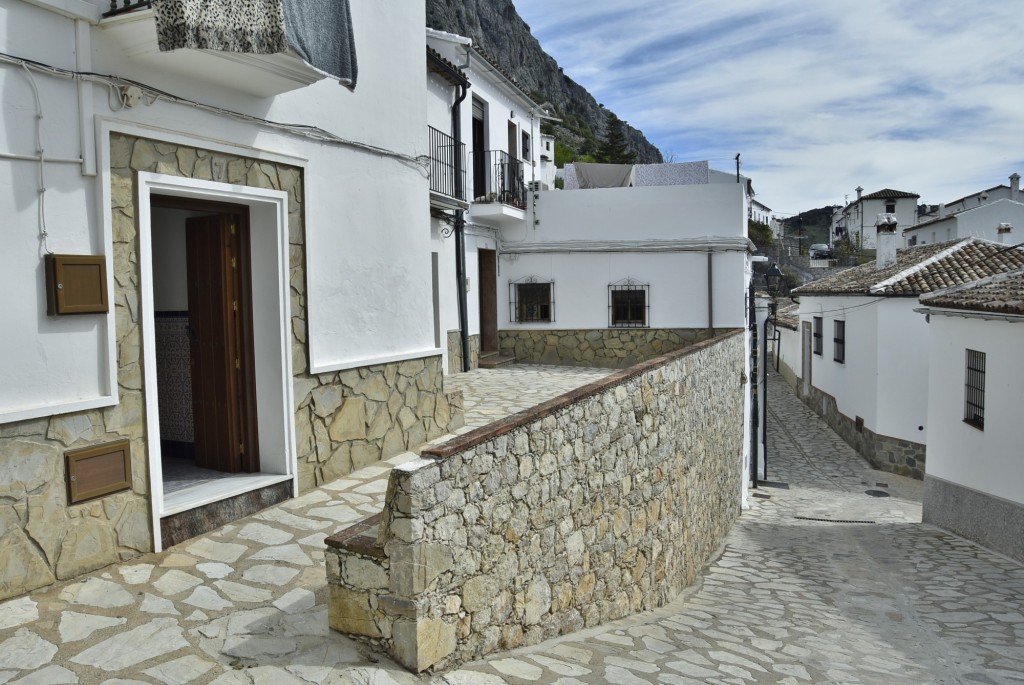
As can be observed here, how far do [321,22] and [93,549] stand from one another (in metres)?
3.80

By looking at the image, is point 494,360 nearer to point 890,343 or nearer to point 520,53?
point 890,343

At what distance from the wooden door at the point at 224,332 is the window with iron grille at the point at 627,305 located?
1040 centimetres

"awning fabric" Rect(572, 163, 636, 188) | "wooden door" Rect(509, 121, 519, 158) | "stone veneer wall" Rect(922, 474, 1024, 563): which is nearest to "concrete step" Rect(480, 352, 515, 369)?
"wooden door" Rect(509, 121, 519, 158)

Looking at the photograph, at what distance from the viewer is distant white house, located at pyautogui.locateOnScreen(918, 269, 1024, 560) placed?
31.1 feet

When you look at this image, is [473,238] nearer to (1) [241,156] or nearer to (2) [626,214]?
(2) [626,214]

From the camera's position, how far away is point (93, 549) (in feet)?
13.8

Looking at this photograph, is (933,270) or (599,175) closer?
(933,270)

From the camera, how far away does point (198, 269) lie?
5727mm

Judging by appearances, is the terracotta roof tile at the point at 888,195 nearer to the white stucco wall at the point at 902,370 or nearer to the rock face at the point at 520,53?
the rock face at the point at 520,53

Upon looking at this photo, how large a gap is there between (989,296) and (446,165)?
28.0 feet

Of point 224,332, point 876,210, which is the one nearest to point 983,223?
point 876,210

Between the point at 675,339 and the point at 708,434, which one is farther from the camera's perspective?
the point at 675,339

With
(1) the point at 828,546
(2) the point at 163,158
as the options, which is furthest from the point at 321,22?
(1) the point at 828,546

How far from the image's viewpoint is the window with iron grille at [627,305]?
15.1 metres
